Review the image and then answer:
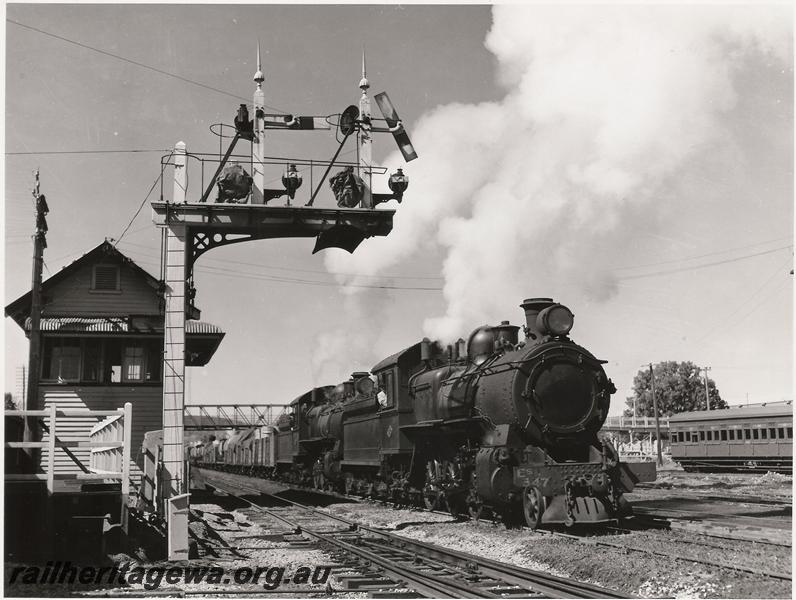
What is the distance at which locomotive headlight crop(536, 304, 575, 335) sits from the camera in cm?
1483

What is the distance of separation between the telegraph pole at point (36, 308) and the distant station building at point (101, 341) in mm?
1841

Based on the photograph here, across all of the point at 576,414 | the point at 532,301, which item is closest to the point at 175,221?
the point at 532,301

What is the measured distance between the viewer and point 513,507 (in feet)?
48.1

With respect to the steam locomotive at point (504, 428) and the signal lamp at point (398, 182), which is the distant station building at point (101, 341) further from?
the signal lamp at point (398, 182)

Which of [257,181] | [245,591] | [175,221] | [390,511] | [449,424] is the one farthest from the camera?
[390,511]

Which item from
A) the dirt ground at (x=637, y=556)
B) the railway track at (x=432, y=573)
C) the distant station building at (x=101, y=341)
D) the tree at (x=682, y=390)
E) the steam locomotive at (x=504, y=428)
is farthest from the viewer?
the tree at (x=682, y=390)

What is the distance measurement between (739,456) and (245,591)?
29.4 m

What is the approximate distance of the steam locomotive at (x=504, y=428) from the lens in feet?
44.9

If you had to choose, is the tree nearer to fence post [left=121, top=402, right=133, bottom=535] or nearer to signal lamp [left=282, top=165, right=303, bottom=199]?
signal lamp [left=282, top=165, right=303, bottom=199]

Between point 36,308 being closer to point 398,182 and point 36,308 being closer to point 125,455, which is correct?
point 125,455

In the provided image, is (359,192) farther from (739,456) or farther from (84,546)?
(739,456)

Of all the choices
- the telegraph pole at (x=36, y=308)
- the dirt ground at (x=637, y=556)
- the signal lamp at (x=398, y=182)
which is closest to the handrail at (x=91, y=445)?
the telegraph pole at (x=36, y=308)

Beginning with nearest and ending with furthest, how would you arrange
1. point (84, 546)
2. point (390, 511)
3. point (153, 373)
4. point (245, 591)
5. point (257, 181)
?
point (245, 591), point (84, 546), point (257, 181), point (390, 511), point (153, 373)

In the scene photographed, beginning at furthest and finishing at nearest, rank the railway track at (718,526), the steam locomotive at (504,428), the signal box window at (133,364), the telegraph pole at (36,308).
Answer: the signal box window at (133,364), the telegraph pole at (36,308), the steam locomotive at (504,428), the railway track at (718,526)
